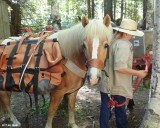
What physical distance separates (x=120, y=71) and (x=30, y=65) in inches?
49.7

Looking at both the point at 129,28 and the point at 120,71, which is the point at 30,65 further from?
the point at 129,28

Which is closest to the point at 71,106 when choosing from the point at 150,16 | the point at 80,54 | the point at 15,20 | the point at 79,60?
the point at 79,60

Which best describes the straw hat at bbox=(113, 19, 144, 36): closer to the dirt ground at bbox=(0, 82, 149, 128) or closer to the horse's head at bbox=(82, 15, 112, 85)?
the horse's head at bbox=(82, 15, 112, 85)

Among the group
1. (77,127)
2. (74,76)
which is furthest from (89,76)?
(77,127)

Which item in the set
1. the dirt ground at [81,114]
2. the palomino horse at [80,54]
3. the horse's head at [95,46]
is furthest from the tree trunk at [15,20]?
the horse's head at [95,46]

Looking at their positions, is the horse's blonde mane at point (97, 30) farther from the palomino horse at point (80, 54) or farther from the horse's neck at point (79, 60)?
the horse's neck at point (79, 60)

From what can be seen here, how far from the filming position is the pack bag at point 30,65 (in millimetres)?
3592

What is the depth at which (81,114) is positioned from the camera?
4910 mm

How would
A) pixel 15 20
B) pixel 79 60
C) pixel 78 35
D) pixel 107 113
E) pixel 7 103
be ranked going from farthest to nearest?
1. pixel 15 20
2. pixel 7 103
3. pixel 79 60
4. pixel 107 113
5. pixel 78 35

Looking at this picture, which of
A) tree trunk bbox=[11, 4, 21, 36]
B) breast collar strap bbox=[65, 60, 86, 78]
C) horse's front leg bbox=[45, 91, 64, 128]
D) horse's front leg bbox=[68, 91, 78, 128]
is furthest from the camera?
tree trunk bbox=[11, 4, 21, 36]

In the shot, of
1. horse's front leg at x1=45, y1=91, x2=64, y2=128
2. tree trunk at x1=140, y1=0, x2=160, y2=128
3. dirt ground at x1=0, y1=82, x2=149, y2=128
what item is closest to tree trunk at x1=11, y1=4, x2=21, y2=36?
dirt ground at x1=0, y1=82, x2=149, y2=128

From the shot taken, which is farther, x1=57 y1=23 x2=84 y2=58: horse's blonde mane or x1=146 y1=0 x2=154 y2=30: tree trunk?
x1=146 y1=0 x2=154 y2=30: tree trunk

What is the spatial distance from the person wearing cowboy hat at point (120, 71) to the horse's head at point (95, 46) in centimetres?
15

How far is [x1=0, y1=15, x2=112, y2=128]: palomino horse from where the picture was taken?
3.08m
